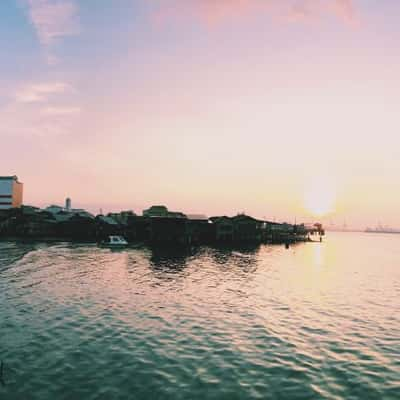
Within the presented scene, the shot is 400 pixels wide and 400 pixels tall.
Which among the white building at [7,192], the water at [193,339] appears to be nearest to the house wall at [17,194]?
the white building at [7,192]

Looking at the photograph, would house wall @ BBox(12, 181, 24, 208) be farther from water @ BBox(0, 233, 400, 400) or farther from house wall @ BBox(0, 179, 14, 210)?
water @ BBox(0, 233, 400, 400)

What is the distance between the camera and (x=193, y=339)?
2077 centimetres

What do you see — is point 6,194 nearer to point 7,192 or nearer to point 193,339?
point 7,192

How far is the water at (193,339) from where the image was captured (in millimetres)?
14797

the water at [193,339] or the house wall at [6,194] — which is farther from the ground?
the house wall at [6,194]

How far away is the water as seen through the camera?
1480cm

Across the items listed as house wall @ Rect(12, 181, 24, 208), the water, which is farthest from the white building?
the water

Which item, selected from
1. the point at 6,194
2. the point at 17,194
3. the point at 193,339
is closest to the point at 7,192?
the point at 6,194

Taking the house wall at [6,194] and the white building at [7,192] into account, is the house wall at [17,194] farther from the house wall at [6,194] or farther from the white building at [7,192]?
the house wall at [6,194]

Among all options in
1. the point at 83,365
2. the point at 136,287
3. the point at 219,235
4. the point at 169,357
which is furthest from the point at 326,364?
the point at 219,235

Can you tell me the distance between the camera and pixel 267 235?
5148 inches

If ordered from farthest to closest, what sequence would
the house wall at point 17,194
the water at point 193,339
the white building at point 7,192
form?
the house wall at point 17,194 < the white building at point 7,192 < the water at point 193,339

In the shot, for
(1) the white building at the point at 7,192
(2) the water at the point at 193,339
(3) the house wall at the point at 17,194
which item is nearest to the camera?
(2) the water at the point at 193,339

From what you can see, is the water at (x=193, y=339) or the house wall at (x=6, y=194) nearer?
the water at (x=193, y=339)
